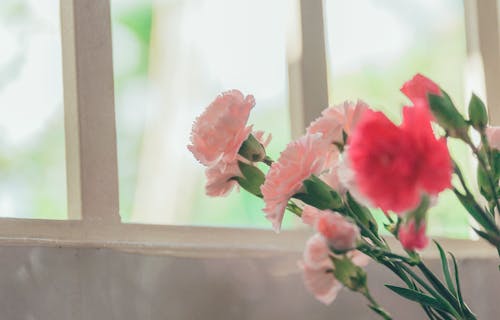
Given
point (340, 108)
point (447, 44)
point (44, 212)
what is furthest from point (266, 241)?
point (447, 44)

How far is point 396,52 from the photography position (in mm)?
1755

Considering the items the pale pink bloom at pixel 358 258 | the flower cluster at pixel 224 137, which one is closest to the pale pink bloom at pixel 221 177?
the flower cluster at pixel 224 137

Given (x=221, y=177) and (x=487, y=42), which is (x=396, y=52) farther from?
(x=221, y=177)

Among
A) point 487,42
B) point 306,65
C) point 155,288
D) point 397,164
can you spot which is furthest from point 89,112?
point 487,42

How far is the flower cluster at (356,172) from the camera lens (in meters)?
0.77

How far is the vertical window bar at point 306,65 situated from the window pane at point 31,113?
0.35m

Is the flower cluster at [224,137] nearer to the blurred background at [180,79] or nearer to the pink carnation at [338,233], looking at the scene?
the pink carnation at [338,233]

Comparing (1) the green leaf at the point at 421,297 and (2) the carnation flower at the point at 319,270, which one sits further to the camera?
(1) the green leaf at the point at 421,297

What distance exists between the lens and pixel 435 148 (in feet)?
2.54

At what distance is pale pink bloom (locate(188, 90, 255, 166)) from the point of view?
98cm

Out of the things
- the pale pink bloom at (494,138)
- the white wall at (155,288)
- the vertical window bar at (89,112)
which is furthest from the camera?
the vertical window bar at (89,112)

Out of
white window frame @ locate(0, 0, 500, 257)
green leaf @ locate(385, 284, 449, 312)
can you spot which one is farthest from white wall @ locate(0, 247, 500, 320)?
green leaf @ locate(385, 284, 449, 312)

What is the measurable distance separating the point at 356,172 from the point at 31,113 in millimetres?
680

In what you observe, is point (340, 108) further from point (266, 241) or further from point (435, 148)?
point (266, 241)
